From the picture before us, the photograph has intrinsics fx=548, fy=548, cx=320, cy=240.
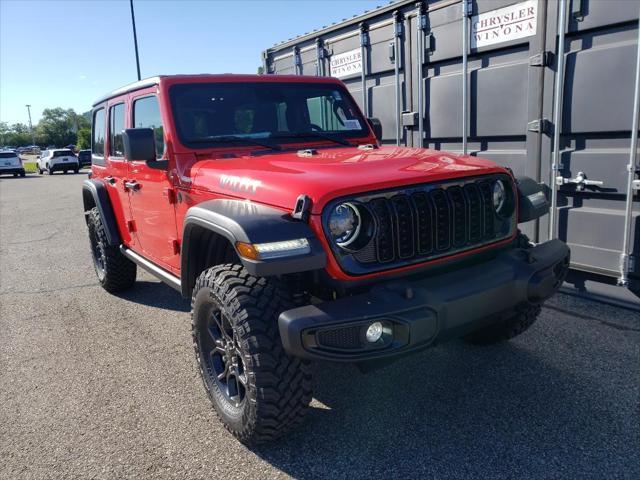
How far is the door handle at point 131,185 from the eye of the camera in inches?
166

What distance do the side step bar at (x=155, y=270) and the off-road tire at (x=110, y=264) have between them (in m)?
0.41

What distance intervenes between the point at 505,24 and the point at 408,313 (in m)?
3.25

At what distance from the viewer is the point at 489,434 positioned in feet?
9.23

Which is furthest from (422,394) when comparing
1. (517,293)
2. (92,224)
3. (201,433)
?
(92,224)

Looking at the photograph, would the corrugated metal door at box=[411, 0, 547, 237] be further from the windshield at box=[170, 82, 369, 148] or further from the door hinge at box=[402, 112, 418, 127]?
the windshield at box=[170, 82, 369, 148]

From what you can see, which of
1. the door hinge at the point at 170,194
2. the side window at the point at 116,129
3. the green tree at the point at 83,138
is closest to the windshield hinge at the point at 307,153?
the door hinge at the point at 170,194

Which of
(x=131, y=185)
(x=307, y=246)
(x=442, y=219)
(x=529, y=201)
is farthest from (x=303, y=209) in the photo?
(x=131, y=185)

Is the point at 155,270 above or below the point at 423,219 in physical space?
below

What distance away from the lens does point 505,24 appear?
4562 millimetres

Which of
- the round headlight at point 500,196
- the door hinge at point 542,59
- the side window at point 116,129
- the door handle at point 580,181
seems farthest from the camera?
the side window at point 116,129

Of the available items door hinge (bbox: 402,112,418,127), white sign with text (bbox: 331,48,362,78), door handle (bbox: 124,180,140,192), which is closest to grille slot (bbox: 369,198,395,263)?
door handle (bbox: 124,180,140,192)

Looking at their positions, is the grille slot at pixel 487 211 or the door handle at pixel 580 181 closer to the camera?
the grille slot at pixel 487 211

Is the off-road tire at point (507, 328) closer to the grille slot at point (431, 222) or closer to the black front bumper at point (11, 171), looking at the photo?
the grille slot at point (431, 222)

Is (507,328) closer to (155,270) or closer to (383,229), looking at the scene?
(383,229)
